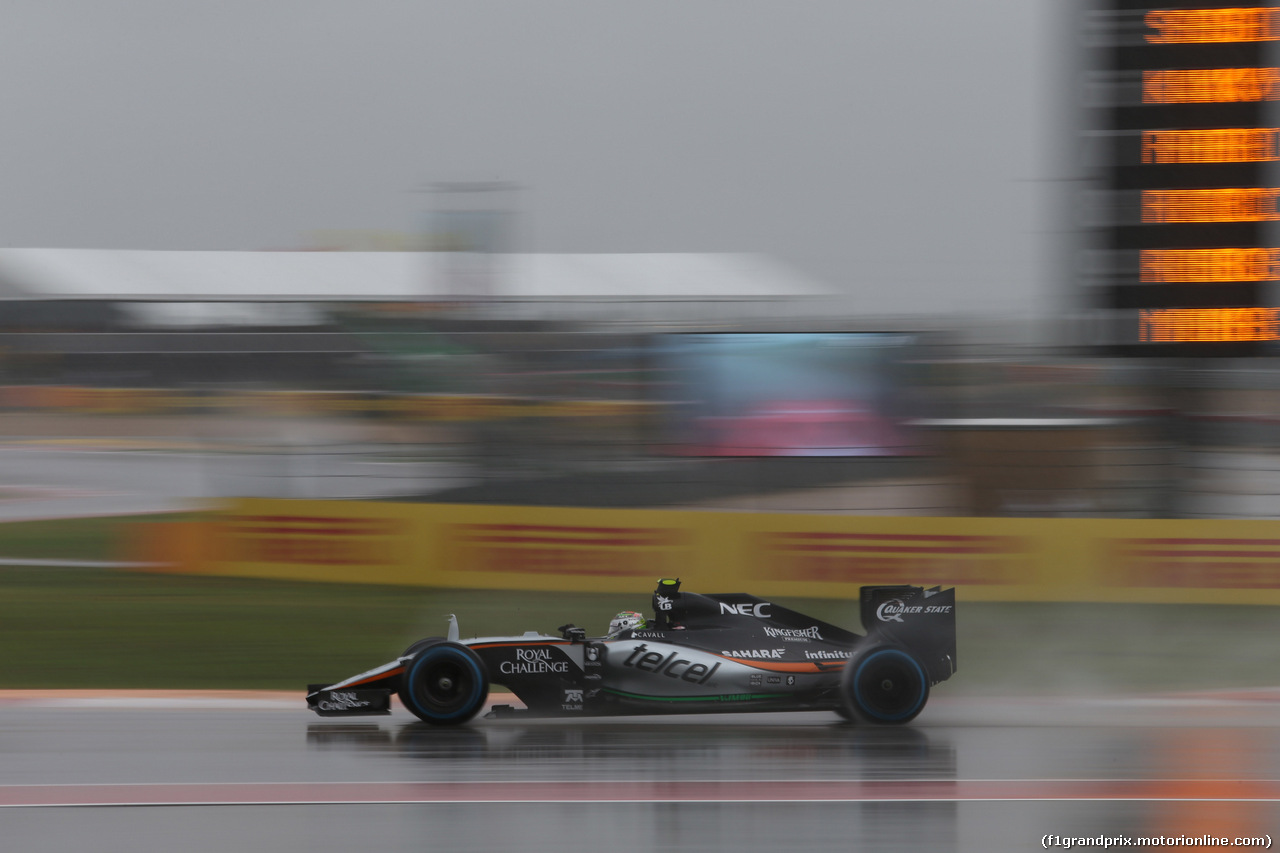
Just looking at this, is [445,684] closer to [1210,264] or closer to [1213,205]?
[1210,264]

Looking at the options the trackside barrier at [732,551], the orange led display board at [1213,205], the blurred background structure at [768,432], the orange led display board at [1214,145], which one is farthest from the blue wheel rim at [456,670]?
the orange led display board at [1214,145]

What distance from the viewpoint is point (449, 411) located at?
18.3m

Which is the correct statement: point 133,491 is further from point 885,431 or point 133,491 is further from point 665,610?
point 665,610

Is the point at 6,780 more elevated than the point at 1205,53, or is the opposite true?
the point at 1205,53

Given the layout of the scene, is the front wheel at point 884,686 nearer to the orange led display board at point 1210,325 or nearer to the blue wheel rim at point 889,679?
the blue wheel rim at point 889,679

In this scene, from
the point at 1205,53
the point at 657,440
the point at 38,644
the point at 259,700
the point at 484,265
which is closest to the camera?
the point at 259,700

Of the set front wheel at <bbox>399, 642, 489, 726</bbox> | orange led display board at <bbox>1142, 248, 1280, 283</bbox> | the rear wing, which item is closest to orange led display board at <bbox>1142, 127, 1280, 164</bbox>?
orange led display board at <bbox>1142, 248, 1280, 283</bbox>

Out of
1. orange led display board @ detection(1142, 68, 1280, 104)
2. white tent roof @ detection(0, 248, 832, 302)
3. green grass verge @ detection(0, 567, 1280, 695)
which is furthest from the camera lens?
white tent roof @ detection(0, 248, 832, 302)

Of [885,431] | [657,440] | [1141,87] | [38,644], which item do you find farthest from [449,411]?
[1141,87]

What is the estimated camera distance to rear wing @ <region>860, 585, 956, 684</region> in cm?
677

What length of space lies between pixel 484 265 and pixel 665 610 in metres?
18.4

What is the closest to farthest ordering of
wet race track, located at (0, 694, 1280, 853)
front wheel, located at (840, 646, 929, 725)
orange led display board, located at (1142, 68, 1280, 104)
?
wet race track, located at (0, 694, 1280, 853)
front wheel, located at (840, 646, 929, 725)
orange led display board, located at (1142, 68, 1280, 104)

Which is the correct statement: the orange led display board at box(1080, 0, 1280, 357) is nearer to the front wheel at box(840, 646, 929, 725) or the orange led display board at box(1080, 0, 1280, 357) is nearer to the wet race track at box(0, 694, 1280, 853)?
the wet race track at box(0, 694, 1280, 853)

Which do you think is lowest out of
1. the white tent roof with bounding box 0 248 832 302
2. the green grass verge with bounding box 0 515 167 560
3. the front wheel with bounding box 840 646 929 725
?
the front wheel with bounding box 840 646 929 725
